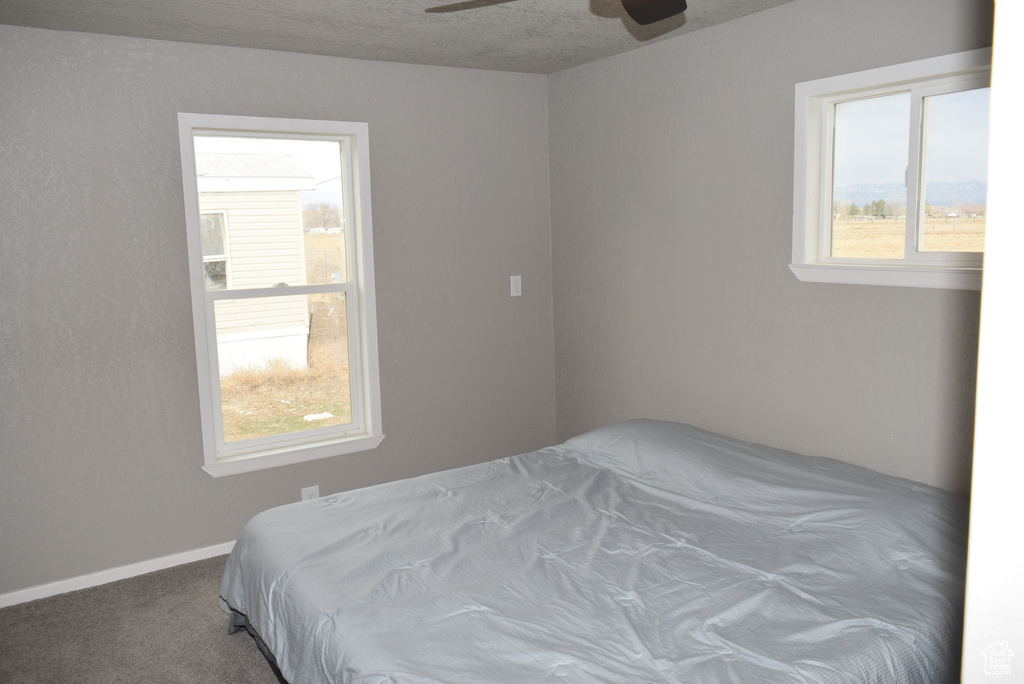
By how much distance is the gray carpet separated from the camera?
8.49 ft

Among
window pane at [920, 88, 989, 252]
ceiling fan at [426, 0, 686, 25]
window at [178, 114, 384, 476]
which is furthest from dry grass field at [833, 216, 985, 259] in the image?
window at [178, 114, 384, 476]

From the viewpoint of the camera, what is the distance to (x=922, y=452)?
264cm

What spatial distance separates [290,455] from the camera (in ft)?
12.0

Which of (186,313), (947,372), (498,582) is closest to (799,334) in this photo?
(947,372)

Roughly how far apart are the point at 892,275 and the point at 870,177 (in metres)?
0.44

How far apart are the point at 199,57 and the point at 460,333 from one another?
6.00 feet

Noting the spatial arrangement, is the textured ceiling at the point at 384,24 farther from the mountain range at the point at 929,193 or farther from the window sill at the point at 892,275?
the window sill at the point at 892,275

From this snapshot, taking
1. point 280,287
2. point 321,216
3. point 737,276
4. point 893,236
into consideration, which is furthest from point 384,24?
point 893,236

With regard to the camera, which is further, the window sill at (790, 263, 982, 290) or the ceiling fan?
the window sill at (790, 263, 982, 290)

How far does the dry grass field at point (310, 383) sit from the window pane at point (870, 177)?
7.77 ft

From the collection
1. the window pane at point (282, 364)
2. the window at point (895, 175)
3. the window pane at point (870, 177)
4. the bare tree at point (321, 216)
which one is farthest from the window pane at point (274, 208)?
the window pane at point (870, 177)

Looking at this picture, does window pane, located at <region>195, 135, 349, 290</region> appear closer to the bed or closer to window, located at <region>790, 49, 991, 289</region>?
the bed

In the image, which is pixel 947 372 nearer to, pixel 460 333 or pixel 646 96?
pixel 646 96

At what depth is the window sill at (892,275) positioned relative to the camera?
2.44m
